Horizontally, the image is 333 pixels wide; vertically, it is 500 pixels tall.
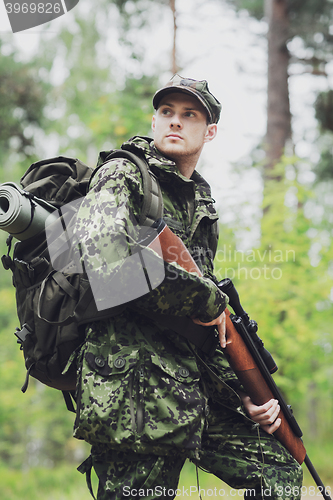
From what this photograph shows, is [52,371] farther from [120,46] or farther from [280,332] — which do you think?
[120,46]

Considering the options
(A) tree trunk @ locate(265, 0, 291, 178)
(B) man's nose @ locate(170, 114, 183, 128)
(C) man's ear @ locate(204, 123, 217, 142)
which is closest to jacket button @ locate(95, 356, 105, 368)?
(B) man's nose @ locate(170, 114, 183, 128)

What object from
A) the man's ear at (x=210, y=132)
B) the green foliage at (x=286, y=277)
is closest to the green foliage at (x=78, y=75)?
the green foliage at (x=286, y=277)

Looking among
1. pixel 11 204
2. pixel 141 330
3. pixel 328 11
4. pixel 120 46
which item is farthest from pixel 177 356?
pixel 328 11

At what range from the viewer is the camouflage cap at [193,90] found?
2.58m

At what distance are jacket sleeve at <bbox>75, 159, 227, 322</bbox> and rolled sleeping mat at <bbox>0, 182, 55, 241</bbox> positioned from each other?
0.20 m

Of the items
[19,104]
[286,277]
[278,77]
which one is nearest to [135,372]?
[286,277]

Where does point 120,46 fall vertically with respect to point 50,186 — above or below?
above

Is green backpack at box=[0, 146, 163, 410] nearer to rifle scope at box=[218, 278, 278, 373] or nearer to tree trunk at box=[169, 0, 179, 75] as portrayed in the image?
rifle scope at box=[218, 278, 278, 373]

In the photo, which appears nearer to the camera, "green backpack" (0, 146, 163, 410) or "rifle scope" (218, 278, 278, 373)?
"green backpack" (0, 146, 163, 410)

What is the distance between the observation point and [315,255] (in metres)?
6.05

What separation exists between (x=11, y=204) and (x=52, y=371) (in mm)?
811

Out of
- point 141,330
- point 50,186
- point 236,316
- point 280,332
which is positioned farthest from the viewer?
point 280,332

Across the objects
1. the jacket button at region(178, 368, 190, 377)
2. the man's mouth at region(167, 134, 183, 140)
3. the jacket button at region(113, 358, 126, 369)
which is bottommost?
the jacket button at region(178, 368, 190, 377)

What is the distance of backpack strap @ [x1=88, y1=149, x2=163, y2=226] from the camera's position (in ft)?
7.23
